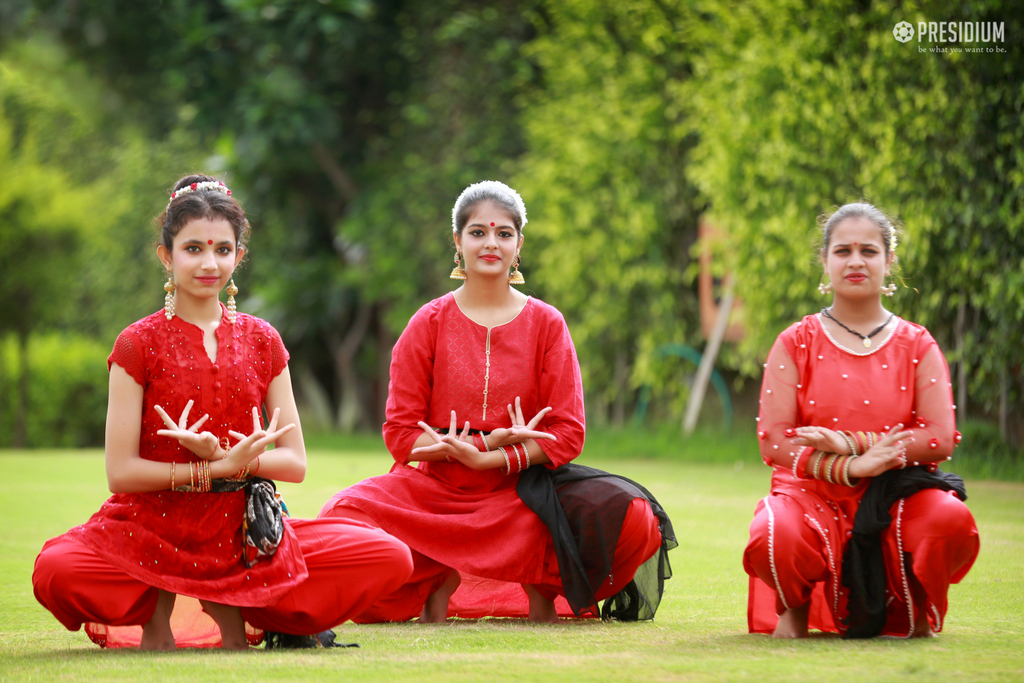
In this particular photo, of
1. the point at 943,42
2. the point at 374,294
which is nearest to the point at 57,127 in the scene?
Result: the point at 374,294

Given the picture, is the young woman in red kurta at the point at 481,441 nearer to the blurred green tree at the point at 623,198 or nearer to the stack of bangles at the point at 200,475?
the stack of bangles at the point at 200,475

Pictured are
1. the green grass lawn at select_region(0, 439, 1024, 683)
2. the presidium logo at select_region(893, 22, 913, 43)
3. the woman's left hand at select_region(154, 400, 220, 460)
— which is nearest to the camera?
the green grass lawn at select_region(0, 439, 1024, 683)

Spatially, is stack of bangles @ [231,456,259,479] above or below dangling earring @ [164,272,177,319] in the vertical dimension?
below

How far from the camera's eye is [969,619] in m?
3.25

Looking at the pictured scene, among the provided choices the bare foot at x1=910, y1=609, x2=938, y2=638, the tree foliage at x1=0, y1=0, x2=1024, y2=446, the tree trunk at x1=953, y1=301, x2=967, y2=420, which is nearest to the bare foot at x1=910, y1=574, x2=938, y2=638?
the bare foot at x1=910, y1=609, x2=938, y2=638

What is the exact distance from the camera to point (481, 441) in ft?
11.3

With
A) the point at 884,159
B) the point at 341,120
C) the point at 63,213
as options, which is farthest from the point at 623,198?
the point at 63,213

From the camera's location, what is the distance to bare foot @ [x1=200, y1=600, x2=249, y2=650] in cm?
292

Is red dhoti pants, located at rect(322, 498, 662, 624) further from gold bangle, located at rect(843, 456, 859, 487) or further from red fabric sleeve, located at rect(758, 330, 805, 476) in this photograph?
gold bangle, located at rect(843, 456, 859, 487)

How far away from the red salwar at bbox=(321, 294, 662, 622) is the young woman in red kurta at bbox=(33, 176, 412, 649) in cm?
43

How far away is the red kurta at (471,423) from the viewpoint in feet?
11.2

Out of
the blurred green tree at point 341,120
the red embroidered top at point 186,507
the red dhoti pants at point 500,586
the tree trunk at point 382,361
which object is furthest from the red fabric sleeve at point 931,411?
the tree trunk at point 382,361

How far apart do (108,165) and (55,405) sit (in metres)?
7.79

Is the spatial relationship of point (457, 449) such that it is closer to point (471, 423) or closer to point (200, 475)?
point (471, 423)
